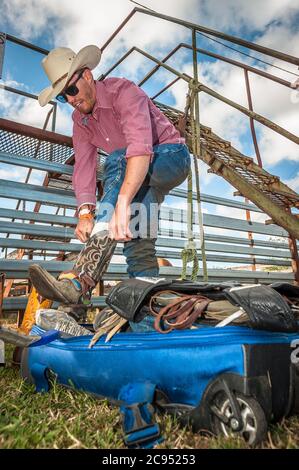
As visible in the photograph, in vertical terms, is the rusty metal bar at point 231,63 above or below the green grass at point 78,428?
above

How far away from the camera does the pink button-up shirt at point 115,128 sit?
2.06 metres

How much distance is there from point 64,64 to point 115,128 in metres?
0.55

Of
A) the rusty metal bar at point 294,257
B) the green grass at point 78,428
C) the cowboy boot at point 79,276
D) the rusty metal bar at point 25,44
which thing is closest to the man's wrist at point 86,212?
the cowboy boot at point 79,276

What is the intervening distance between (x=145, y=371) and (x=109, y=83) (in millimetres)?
2047

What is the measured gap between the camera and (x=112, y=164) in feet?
8.13

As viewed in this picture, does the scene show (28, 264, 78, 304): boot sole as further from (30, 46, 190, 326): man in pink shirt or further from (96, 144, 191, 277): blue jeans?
(96, 144, 191, 277): blue jeans

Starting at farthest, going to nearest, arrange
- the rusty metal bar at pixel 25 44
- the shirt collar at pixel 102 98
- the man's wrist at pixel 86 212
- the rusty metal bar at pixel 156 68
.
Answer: the rusty metal bar at pixel 156 68, the rusty metal bar at pixel 25 44, the man's wrist at pixel 86 212, the shirt collar at pixel 102 98

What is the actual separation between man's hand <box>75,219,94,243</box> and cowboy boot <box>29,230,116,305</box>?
440 mm

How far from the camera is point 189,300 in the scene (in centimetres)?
127

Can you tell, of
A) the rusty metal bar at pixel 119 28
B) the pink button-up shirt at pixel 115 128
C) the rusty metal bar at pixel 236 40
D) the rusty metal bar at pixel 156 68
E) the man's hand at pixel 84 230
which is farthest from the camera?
the rusty metal bar at pixel 156 68

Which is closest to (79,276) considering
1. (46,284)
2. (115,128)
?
(46,284)

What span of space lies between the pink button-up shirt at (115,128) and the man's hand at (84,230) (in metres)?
0.18

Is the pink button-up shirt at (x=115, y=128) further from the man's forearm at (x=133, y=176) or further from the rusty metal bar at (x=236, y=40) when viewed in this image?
the rusty metal bar at (x=236, y=40)

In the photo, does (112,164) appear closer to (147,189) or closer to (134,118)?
(147,189)
